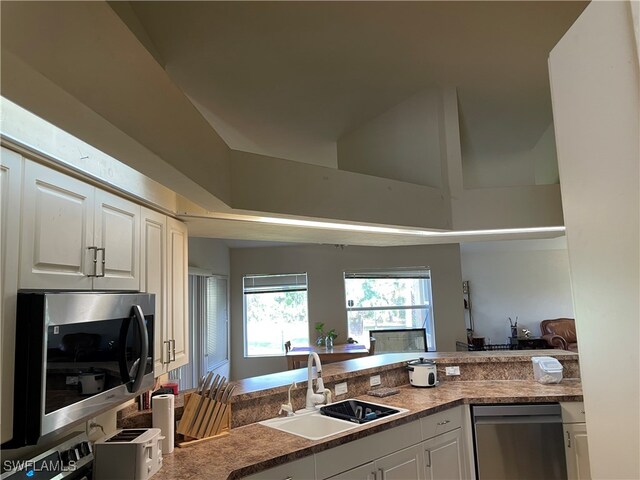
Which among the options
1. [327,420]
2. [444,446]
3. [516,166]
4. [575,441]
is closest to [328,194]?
[327,420]

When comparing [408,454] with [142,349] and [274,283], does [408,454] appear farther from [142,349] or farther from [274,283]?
[274,283]

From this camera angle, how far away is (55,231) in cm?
136

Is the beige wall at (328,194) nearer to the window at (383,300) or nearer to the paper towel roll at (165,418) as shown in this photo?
the paper towel roll at (165,418)

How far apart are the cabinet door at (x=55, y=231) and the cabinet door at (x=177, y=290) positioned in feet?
2.54

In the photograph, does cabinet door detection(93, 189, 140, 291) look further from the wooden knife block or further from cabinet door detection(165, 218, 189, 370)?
the wooden knife block

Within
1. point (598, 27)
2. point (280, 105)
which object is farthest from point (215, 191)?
point (280, 105)

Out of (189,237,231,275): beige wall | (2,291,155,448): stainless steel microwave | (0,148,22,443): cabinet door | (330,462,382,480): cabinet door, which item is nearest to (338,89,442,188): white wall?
(330,462,382,480): cabinet door

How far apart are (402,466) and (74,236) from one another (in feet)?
6.82

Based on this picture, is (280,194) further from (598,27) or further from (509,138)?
(509,138)

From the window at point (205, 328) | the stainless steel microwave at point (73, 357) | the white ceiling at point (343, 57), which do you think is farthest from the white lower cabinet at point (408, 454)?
the window at point (205, 328)

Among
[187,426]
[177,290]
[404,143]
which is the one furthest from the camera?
[404,143]

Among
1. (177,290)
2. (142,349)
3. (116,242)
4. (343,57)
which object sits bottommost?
(142,349)

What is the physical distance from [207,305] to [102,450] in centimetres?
413

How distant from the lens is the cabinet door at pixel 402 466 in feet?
7.29
